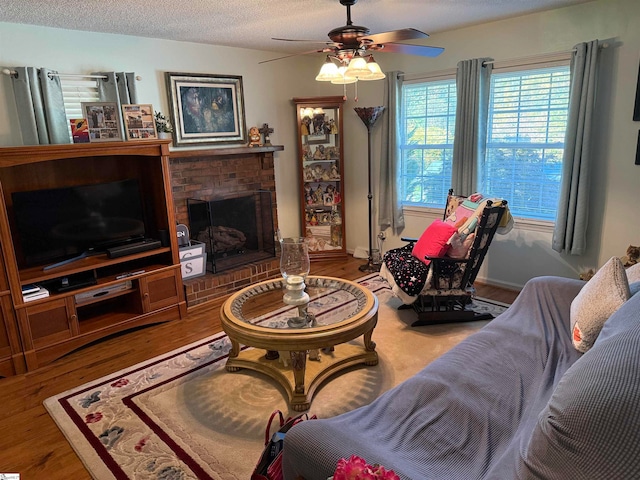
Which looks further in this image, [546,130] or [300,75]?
[300,75]

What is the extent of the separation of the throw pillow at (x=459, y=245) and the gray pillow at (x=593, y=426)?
2.18 m

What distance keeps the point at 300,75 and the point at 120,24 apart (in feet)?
7.49

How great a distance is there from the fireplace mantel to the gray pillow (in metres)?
3.60

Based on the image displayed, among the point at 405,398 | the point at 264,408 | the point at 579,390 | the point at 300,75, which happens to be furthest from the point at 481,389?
the point at 300,75

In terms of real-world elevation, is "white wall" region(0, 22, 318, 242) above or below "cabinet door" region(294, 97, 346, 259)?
above

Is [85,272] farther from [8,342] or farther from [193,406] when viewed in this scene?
[193,406]

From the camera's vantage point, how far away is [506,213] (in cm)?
339

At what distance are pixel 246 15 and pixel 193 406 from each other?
2.72 meters

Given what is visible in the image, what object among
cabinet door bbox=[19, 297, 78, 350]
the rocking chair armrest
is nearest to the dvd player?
cabinet door bbox=[19, 297, 78, 350]

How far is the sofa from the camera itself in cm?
103

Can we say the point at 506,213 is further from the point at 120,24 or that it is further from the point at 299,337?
the point at 120,24

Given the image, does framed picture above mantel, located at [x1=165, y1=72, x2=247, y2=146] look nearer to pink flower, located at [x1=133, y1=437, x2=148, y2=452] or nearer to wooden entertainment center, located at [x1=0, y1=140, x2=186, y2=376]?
wooden entertainment center, located at [x1=0, y1=140, x2=186, y2=376]

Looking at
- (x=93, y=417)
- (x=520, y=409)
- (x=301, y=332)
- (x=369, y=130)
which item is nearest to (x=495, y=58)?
(x=369, y=130)

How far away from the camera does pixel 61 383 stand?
2.83 m
